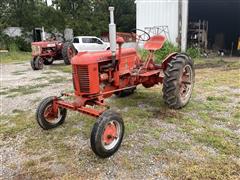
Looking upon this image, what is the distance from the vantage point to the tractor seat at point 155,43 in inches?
187

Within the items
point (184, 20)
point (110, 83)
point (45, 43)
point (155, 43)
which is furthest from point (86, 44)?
point (110, 83)

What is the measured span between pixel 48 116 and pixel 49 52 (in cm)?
815

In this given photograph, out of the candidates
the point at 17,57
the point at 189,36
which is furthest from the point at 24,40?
the point at 189,36

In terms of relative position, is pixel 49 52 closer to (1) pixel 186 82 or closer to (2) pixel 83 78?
(1) pixel 186 82

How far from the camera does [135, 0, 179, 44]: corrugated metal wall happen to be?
40.5 ft

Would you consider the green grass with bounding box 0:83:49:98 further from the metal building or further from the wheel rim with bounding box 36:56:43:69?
the metal building

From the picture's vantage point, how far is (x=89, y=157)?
3178 millimetres

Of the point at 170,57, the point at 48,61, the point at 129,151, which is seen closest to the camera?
the point at 129,151

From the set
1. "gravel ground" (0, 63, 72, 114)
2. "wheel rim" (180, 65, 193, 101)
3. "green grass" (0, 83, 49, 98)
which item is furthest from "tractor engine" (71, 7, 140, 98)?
"green grass" (0, 83, 49, 98)

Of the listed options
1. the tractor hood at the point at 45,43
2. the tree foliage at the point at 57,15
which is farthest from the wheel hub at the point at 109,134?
the tree foliage at the point at 57,15

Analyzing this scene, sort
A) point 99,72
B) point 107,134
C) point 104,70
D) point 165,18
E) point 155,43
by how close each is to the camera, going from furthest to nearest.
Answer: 1. point 165,18
2. point 155,43
3. point 104,70
4. point 99,72
5. point 107,134

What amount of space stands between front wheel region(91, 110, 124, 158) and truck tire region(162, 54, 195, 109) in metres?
1.28

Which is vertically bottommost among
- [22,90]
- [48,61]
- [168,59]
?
[22,90]

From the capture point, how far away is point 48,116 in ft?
13.0
